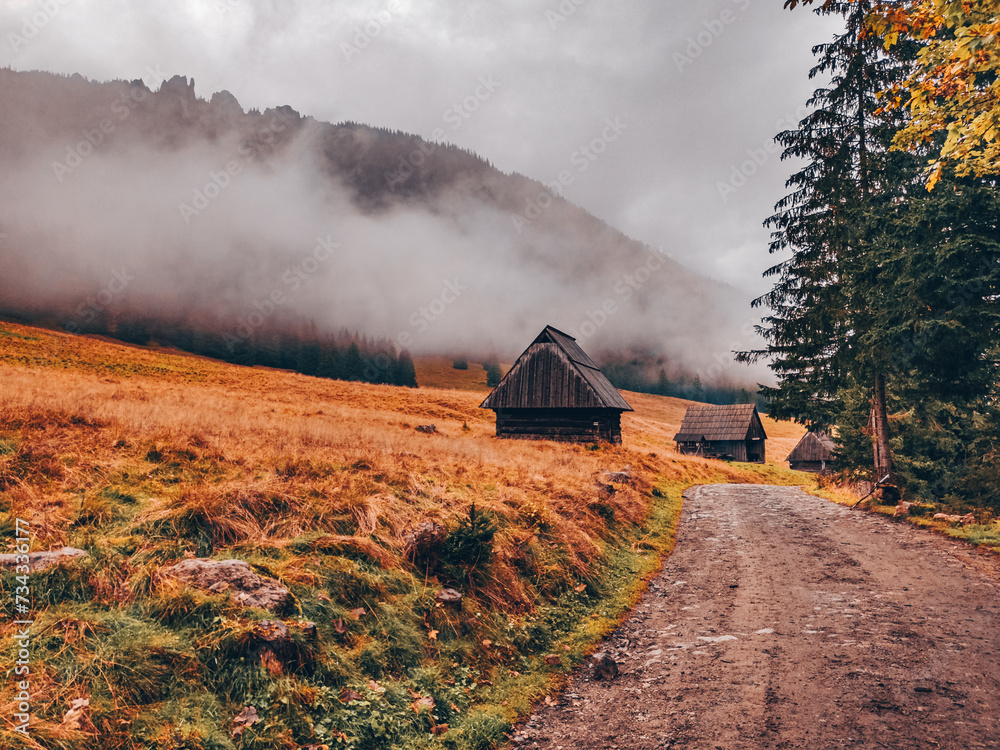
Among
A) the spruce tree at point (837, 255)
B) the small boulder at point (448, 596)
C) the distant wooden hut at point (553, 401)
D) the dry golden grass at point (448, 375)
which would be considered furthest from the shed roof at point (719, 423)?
the dry golden grass at point (448, 375)

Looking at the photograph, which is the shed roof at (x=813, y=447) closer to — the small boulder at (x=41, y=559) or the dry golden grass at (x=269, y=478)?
the dry golden grass at (x=269, y=478)

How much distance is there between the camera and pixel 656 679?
17.4ft

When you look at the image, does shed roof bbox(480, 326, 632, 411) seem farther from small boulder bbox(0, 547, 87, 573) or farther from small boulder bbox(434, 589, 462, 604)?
small boulder bbox(0, 547, 87, 573)

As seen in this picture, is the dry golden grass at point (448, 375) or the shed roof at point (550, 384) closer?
the shed roof at point (550, 384)

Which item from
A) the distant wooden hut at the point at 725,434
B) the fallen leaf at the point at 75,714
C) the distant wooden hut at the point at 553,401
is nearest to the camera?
the fallen leaf at the point at 75,714

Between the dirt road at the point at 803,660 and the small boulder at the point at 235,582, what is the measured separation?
8.61ft

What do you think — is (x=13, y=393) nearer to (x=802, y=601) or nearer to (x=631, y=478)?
(x=802, y=601)

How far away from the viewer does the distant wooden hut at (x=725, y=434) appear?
51.4 m

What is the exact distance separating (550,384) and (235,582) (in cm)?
2560

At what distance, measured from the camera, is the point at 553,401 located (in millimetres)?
29359

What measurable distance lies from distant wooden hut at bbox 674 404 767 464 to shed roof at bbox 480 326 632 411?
25.6 metres

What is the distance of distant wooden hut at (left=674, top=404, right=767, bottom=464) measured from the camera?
5138 cm

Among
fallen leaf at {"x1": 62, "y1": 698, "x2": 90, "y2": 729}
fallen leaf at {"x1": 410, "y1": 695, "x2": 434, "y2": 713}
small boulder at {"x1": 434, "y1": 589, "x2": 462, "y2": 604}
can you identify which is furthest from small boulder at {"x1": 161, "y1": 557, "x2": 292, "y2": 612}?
small boulder at {"x1": 434, "y1": 589, "x2": 462, "y2": 604}

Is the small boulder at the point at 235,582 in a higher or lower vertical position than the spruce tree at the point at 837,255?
lower
